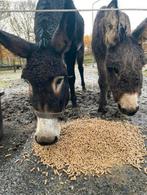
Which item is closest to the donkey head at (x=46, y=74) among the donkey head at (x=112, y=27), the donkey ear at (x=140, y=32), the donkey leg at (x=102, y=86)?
the donkey head at (x=112, y=27)

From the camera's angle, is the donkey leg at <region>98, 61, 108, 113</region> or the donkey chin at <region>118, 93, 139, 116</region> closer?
the donkey chin at <region>118, 93, 139, 116</region>

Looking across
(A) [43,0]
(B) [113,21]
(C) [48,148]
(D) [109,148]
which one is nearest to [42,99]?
(C) [48,148]

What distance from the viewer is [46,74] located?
284 centimetres

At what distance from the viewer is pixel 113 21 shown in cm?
369


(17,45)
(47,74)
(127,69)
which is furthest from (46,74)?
(127,69)

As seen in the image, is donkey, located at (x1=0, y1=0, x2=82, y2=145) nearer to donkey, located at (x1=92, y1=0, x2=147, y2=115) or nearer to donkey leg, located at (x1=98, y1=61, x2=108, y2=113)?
donkey, located at (x1=92, y1=0, x2=147, y2=115)

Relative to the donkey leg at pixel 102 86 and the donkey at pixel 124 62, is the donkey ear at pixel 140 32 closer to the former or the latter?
the donkey at pixel 124 62

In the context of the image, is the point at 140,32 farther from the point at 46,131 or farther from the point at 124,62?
the point at 46,131

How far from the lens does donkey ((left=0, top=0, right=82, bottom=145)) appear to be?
9.37 ft

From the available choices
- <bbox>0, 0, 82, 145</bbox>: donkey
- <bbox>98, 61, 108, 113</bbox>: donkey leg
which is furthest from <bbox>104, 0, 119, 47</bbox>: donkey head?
<bbox>98, 61, 108, 113</bbox>: donkey leg

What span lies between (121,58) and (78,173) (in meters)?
1.39

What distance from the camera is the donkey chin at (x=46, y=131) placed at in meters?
2.85

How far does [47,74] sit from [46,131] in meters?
0.56

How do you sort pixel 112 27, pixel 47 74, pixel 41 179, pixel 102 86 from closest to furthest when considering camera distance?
pixel 47 74, pixel 41 179, pixel 112 27, pixel 102 86
